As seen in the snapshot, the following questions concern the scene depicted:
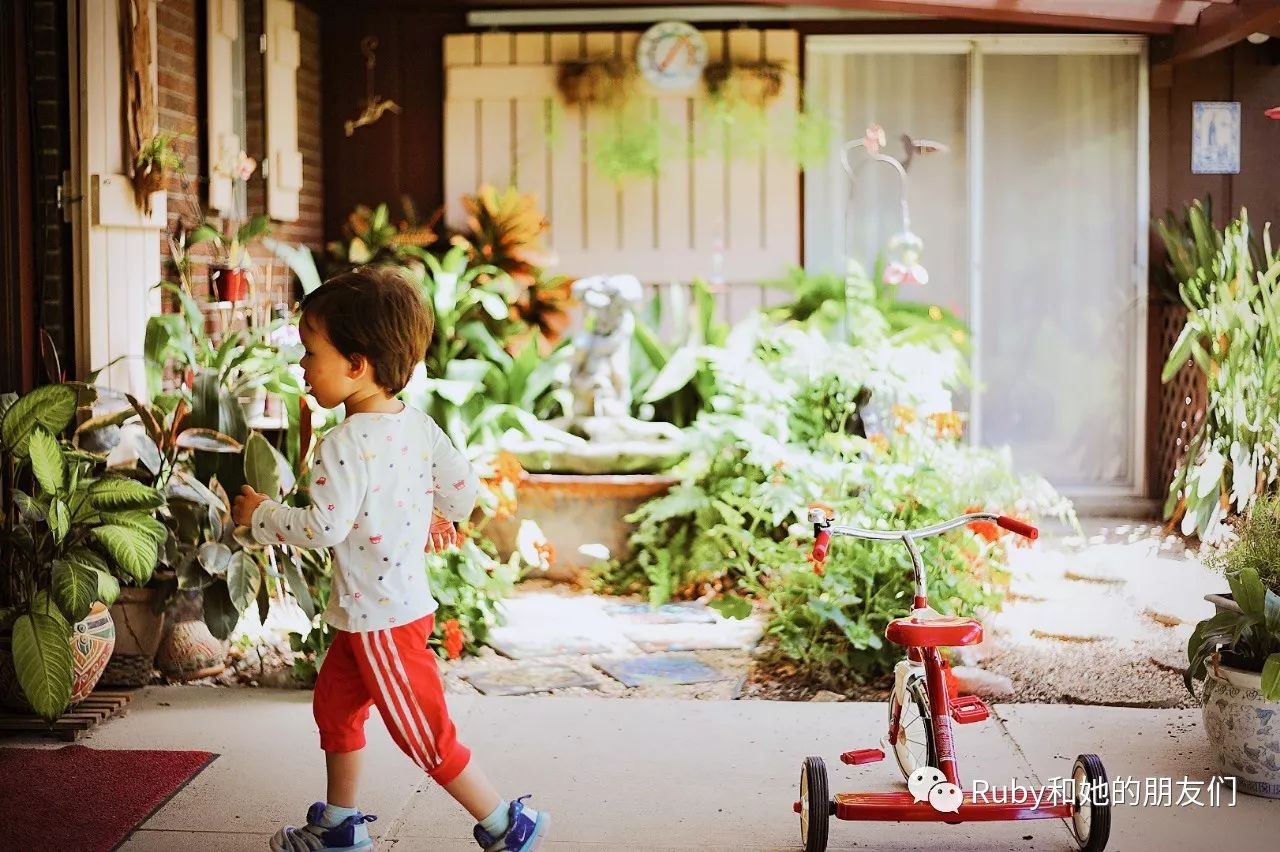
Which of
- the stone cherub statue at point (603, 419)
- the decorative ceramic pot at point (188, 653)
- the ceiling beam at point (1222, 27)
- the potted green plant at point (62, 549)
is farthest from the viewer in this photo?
the stone cherub statue at point (603, 419)

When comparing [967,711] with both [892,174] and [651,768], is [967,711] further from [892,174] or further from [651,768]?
[892,174]

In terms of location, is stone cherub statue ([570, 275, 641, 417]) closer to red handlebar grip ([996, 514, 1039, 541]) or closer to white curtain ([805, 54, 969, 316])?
white curtain ([805, 54, 969, 316])

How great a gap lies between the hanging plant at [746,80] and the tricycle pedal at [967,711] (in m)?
4.83

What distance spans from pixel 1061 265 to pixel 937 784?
515 cm

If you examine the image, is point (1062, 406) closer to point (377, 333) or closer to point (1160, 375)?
point (1160, 375)

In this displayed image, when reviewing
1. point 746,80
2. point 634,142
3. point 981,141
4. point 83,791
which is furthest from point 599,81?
point 83,791

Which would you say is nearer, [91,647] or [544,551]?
[91,647]

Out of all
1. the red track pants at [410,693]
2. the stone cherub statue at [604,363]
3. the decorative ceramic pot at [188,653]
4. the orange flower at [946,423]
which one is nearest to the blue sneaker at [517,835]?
the red track pants at [410,693]

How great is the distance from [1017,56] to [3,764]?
5.76 meters

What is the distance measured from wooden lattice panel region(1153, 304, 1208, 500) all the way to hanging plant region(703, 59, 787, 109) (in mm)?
2211

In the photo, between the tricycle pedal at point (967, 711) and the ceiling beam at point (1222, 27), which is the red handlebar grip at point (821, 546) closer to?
the tricycle pedal at point (967, 711)

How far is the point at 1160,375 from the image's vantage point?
25.1 feet

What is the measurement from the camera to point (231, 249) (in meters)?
5.66

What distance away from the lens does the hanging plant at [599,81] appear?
7.44 meters
